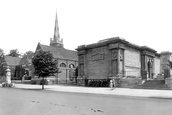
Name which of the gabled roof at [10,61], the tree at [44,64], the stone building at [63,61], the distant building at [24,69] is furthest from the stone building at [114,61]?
the gabled roof at [10,61]

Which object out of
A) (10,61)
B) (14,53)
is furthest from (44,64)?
(14,53)

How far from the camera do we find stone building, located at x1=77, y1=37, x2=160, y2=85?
24.2 meters

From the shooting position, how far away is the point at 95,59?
2750 cm

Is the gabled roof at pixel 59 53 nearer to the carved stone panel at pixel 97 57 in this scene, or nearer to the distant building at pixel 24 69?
the distant building at pixel 24 69

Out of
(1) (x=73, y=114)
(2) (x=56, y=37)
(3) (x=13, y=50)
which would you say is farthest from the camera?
(3) (x=13, y=50)

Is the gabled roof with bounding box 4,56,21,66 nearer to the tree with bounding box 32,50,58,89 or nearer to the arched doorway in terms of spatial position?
the tree with bounding box 32,50,58,89

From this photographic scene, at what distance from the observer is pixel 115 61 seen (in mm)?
24234

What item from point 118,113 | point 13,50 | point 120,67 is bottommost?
point 118,113

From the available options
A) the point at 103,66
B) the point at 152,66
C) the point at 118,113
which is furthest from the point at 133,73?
the point at 118,113

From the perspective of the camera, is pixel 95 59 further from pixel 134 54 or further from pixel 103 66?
pixel 134 54

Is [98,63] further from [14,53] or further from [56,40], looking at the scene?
[14,53]

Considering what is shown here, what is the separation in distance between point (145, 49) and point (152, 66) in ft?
16.2

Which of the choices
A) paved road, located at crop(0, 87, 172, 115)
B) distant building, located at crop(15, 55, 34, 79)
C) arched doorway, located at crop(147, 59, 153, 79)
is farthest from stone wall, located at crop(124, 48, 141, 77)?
distant building, located at crop(15, 55, 34, 79)

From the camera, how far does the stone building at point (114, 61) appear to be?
24.2 m
